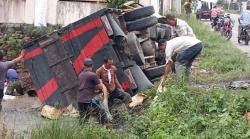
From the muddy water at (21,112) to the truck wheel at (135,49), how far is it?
219 cm

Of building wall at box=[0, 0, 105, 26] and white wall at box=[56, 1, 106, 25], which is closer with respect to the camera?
building wall at box=[0, 0, 105, 26]

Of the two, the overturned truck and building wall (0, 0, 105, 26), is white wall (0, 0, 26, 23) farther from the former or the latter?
the overturned truck

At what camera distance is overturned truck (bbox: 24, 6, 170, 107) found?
1115cm

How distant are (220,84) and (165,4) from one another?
12451 mm

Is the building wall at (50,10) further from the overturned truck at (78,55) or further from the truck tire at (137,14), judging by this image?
the overturned truck at (78,55)

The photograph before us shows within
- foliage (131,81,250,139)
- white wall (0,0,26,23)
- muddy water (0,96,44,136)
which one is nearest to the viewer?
foliage (131,81,250,139)

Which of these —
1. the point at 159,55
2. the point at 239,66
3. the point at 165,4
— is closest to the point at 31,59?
the point at 159,55

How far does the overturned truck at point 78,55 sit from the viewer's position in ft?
36.6

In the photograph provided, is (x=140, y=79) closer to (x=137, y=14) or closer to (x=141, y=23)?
(x=141, y=23)

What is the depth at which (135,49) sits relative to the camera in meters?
11.5

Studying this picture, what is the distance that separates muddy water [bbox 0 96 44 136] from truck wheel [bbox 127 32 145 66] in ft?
7.20

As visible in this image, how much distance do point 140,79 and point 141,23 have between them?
4.74 feet

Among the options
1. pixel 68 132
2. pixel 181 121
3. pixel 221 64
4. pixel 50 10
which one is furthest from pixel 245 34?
pixel 68 132

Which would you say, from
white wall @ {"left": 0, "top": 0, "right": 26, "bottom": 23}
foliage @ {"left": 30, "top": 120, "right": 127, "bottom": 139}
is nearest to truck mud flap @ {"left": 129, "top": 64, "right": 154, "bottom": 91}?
foliage @ {"left": 30, "top": 120, "right": 127, "bottom": 139}
